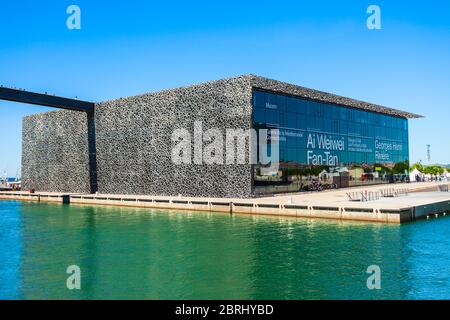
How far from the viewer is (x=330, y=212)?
32188 mm

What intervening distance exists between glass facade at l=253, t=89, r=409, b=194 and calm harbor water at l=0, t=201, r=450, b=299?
15.9 m

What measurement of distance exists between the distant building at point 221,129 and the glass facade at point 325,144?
12 cm

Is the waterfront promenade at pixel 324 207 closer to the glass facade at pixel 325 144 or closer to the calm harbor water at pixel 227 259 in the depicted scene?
the calm harbor water at pixel 227 259

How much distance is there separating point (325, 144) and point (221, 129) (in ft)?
52.4

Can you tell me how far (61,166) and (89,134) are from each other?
9.07 metres

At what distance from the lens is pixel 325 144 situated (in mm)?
53875

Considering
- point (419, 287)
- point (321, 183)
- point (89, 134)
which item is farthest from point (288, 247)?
point (89, 134)

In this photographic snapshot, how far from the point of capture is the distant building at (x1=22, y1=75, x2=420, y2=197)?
44656mm

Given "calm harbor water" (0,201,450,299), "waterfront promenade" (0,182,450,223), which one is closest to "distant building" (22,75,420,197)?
"waterfront promenade" (0,182,450,223)

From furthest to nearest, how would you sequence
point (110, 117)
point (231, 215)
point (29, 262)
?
point (110, 117), point (231, 215), point (29, 262)

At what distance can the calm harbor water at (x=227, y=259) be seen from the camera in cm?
1491

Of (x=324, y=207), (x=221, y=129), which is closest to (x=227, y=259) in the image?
(x=324, y=207)

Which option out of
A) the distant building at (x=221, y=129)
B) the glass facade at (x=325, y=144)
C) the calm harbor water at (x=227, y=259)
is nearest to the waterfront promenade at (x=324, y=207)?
the calm harbor water at (x=227, y=259)
